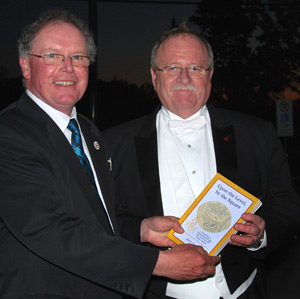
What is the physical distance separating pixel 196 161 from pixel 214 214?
2.00 ft

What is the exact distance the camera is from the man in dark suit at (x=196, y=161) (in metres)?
2.92

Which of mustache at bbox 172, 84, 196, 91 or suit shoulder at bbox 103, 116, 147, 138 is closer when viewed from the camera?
mustache at bbox 172, 84, 196, 91

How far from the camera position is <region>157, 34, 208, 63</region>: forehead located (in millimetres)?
3197

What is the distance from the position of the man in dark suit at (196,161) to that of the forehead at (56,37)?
0.85 meters

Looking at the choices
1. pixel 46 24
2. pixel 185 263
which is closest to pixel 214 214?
pixel 185 263

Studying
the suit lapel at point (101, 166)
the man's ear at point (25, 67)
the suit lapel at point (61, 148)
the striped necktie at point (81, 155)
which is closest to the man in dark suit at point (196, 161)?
the suit lapel at point (101, 166)

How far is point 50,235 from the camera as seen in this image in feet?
6.89

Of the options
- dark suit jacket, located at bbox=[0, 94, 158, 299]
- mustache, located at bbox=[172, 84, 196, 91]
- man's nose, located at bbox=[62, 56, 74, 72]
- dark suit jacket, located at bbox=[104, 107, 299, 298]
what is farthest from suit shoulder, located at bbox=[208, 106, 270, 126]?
dark suit jacket, located at bbox=[0, 94, 158, 299]

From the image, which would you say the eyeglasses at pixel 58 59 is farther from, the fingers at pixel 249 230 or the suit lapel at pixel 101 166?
the fingers at pixel 249 230

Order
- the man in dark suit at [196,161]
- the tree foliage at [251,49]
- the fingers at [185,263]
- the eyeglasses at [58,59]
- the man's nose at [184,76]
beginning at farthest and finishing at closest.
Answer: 1. the tree foliage at [251,49]
2. the man's nose at [184,76]
3. the man in dark suit at [196,161]
4. the eyeglasses at [58,59]
5. the fingers at [185,263]

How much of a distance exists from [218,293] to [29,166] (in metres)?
1.67

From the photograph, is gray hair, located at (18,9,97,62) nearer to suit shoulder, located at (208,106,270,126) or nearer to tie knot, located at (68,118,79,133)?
tie knot, located at (68,118,79,133)

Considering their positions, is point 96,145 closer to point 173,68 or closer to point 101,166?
point 101,166

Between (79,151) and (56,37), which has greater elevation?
(56,37)
